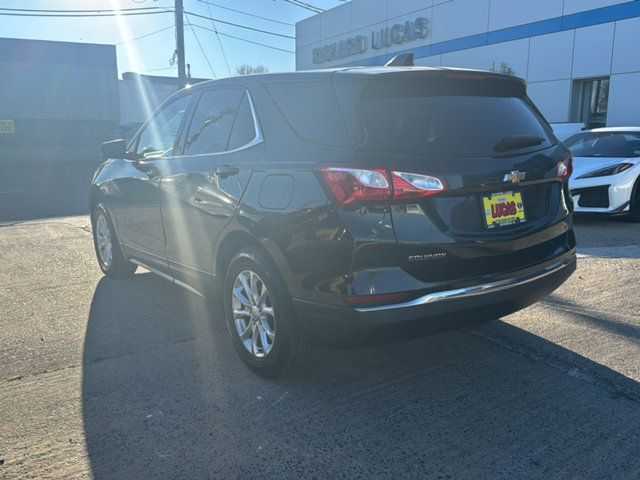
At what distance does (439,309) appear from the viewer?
2797mm

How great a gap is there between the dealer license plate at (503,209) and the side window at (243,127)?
142 centimetres

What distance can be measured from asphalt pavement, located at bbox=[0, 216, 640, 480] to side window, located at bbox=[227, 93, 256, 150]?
4.57 feet

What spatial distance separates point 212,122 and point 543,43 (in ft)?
57.3

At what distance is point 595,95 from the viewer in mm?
17656

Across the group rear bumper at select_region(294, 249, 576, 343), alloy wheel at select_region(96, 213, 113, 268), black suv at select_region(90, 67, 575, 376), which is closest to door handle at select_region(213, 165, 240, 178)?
black suv at select_region(90, 67, 575, 376)

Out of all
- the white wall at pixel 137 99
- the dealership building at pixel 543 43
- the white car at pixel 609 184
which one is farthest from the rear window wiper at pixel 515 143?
the white wall at pixel 137 99

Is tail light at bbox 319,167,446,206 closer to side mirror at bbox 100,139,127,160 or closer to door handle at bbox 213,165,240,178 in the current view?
door handle at bbox 213,165,240,178

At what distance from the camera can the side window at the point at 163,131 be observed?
14.7 ft

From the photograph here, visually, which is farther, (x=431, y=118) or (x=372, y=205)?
(x=431, y=118)

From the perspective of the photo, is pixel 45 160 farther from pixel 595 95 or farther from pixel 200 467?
pixel 200 467

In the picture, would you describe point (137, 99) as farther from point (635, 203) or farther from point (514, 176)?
point (514, 176)

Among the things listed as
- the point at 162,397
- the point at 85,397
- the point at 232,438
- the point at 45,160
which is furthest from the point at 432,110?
the point at 45,160

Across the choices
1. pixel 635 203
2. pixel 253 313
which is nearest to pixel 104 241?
pixel 253 313

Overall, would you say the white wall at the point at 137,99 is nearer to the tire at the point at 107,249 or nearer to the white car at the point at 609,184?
the tire at the point at 107,249
